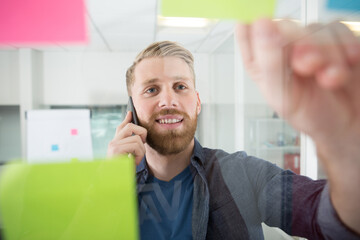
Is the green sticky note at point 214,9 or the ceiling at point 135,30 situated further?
the ceiling at point 135,30

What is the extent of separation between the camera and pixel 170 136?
1.15ft

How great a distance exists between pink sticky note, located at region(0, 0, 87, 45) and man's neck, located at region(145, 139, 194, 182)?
22 cm

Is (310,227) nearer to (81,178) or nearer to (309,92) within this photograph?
(309,92)

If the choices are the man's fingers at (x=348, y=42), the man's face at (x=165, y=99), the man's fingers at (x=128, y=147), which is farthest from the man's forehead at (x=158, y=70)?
the man's fingers at (x=348, y=42)

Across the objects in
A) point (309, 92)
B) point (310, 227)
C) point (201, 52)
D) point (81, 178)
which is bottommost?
point (310, 227)

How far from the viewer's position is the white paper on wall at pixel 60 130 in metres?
0.32

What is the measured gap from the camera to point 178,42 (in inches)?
13.9

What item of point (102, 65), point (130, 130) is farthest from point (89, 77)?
point (130, 130)

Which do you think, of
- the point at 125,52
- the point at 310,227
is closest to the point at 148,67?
the point at 125,52

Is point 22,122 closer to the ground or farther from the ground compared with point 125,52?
closer to the ground

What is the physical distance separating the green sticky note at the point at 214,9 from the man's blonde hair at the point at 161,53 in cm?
10

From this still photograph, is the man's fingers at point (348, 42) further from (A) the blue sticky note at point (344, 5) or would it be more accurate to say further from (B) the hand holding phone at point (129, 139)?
(B) the hand holding phone at point (129, 139)

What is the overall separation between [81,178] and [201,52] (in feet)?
0.99

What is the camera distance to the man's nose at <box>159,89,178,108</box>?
1.02 feet
